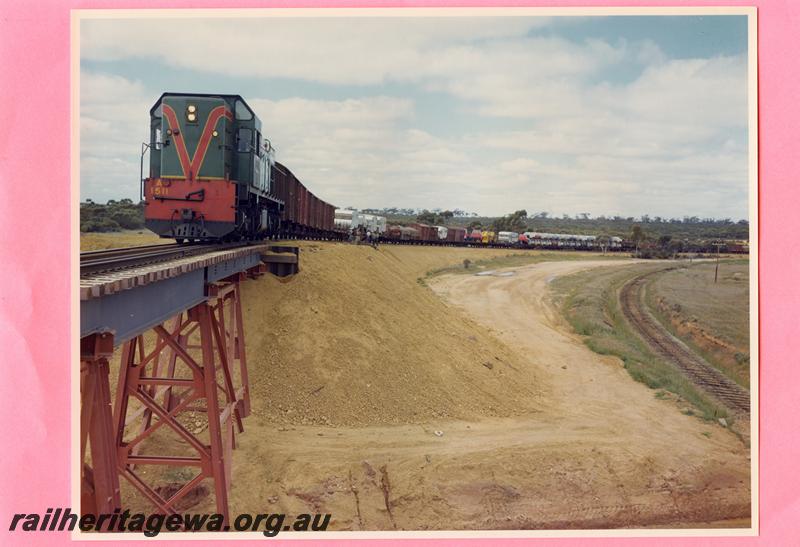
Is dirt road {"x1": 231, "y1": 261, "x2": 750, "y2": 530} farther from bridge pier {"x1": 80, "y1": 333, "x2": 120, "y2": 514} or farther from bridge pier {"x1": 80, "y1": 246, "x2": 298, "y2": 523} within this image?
bridge pier {"x1": 80, "y1": 333, "x2": 120, "y2": 514}

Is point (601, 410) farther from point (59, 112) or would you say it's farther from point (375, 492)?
point (59, 112)

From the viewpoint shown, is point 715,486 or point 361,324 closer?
point 715,486

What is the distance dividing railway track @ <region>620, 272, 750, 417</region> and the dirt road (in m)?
3.20

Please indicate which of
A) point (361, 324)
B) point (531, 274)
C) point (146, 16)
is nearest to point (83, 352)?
point (146, 16)

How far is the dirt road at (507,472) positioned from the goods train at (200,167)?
192 inches

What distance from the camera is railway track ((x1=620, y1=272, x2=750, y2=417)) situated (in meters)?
19.5

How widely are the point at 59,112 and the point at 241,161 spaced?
21.6ft

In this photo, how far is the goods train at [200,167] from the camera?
13.9m

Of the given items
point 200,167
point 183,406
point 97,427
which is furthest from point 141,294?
point 200,167

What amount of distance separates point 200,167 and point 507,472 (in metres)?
9.87

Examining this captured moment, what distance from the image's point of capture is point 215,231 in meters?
13.9

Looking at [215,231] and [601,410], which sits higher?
[215,231]

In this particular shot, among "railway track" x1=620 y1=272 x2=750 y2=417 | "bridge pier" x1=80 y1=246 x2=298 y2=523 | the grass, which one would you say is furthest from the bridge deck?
"railway track" x1=620 y1=272 x2=750 y2=417

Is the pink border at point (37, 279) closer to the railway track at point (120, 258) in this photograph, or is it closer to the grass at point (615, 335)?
the railway track at point (120, 258)
